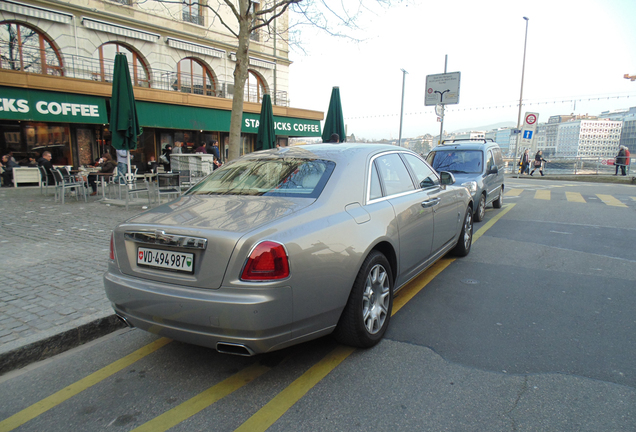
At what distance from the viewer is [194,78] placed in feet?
71.6

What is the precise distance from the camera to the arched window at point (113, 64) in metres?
18.4

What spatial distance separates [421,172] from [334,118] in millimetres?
9202

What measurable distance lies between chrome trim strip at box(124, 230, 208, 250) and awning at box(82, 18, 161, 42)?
19109 mm

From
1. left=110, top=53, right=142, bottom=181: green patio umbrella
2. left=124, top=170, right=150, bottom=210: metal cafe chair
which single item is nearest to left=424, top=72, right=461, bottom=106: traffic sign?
left=110, top=53, right=142, bottom=181: green patio umbrella

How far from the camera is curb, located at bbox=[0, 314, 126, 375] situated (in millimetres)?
2974

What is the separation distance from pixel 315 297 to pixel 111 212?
26.4 ft

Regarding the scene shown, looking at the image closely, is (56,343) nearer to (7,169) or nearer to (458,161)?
(458,161)

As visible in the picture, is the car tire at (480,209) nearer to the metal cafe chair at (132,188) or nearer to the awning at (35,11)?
the metal cafe chair at (132,188)

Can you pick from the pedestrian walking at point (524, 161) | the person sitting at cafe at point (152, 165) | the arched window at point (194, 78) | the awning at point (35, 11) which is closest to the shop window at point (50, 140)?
the person sitting at cafe at point (152, 165)

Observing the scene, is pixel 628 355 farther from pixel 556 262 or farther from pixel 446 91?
pixel 446 91

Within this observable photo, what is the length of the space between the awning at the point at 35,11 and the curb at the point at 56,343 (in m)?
18.1

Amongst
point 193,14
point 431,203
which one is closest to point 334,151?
point 431,203

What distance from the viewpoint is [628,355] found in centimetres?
305

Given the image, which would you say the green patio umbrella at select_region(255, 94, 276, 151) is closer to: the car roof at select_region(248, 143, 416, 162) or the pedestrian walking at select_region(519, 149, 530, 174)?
the car roof at select_region(248, 143, 416, 162)
